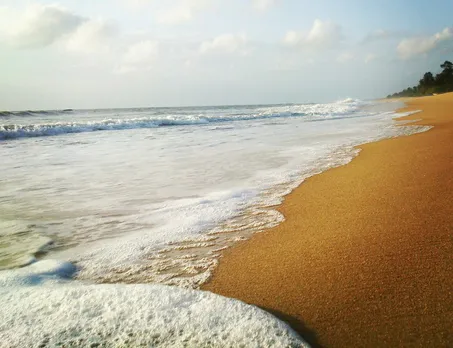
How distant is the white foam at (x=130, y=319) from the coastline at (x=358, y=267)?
6.4 inches

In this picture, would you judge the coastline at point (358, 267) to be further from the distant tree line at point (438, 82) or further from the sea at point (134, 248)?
the distant tree line at point (438, 82)

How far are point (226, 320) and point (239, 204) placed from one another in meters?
2.05

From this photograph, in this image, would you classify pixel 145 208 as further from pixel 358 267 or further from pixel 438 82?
pixel 438 82

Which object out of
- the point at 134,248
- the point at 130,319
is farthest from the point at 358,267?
the point at 134,248

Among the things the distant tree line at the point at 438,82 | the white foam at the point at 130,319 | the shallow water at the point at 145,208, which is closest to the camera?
the white foam at the point at 130,319

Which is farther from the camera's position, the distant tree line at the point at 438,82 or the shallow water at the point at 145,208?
the distant tree line at the point at 438,82

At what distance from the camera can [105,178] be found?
5.19 metres

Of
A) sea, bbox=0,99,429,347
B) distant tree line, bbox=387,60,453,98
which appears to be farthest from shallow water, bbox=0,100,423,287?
distant tree line, bbox=387,60,453,98

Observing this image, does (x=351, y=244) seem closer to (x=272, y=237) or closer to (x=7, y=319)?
(x=272, y=237)

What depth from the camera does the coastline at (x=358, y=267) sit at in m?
1.54

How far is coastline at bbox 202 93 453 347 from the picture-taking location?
154 cm

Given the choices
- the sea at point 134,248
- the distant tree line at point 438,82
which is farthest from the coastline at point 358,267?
the distant tree line at point 438,82

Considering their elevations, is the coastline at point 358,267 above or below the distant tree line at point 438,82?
below

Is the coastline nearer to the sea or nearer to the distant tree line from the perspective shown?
the sea
